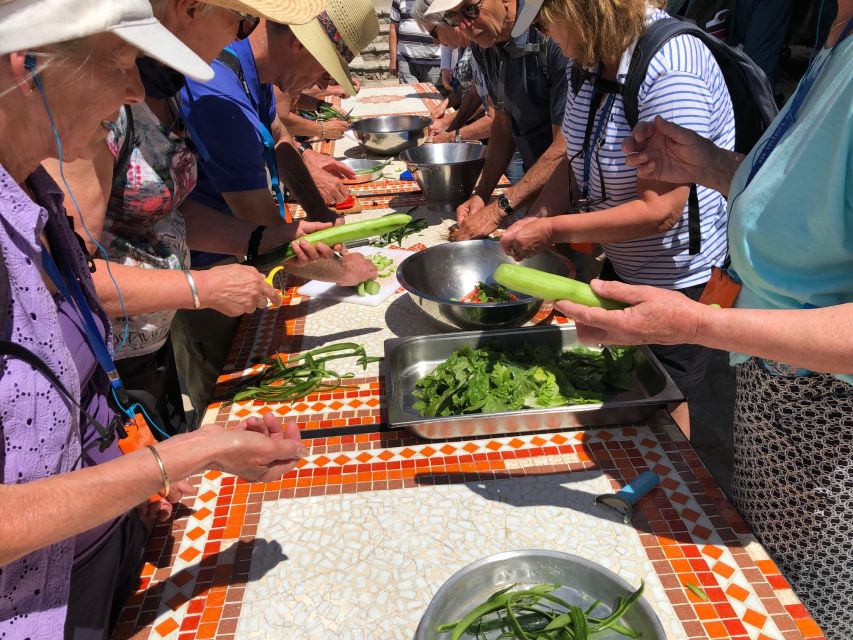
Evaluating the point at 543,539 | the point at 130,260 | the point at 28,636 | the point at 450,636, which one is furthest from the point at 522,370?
the point at 28,636

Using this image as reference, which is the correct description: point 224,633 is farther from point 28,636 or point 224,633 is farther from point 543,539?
point 543,539

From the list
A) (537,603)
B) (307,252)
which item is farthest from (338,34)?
(537,603)

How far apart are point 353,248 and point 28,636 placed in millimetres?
2828

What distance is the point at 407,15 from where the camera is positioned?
9.70 meters

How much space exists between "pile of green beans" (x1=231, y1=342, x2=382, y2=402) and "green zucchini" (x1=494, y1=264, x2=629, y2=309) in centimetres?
86

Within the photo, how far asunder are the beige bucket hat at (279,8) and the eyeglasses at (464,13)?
50.4 inches

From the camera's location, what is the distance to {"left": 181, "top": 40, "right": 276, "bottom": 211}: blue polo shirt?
263 centimetres

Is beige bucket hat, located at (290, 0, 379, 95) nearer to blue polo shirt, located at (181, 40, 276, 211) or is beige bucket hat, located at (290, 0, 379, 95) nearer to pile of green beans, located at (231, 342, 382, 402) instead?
blue polo shirt, located at (181, 40, 276, 211)

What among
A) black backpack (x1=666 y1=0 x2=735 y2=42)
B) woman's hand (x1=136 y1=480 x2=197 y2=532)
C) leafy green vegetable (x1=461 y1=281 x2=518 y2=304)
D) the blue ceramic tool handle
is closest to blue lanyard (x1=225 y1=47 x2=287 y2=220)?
leafy green vegetable (x1=461 y1=281 x2=518 y2=304)

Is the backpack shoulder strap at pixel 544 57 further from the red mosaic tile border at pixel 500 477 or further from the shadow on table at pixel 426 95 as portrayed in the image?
the shadow on table at pixel 426 95

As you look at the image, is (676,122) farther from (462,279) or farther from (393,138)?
(393,138)

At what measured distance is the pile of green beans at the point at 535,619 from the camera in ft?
4.45

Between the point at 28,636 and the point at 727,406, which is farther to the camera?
the point at 727,406

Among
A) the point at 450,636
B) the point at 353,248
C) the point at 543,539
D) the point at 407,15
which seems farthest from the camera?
the point at 407,15
